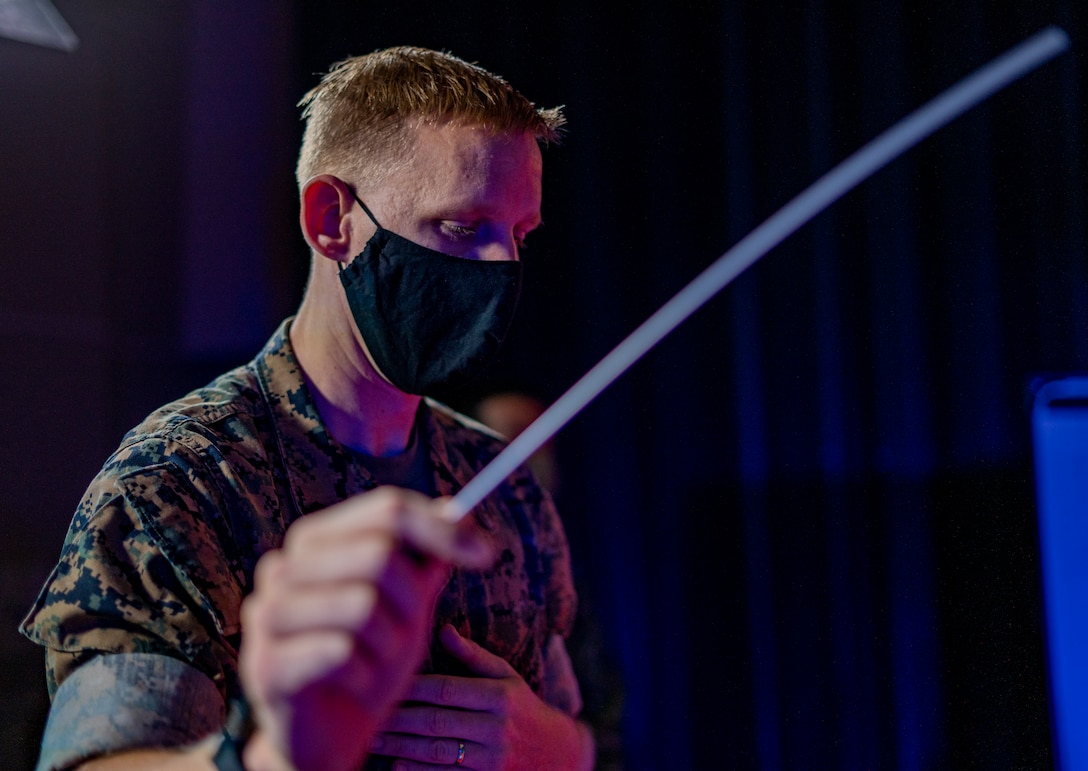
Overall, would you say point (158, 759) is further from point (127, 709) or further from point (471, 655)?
point (471, 655)

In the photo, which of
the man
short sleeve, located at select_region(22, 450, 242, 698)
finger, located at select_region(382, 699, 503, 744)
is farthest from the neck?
finger, located at select_region(382, 699, 503, 744)

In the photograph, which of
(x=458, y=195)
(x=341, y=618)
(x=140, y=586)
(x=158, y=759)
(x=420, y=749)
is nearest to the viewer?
(x=341, y=618)

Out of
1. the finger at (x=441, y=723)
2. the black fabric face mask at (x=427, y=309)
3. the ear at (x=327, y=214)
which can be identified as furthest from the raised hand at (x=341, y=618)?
the ear at (x=327, y=214)

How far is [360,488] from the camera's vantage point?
125cm

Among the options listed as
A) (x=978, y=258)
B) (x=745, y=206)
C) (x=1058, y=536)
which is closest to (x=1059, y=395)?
(x=1058, y=536)

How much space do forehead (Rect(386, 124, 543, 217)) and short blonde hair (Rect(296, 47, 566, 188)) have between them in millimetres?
20

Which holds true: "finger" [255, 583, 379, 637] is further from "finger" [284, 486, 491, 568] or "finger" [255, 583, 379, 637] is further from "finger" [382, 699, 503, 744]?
"finger" [382, 699, 503, 744]

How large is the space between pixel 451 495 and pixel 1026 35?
1.82m

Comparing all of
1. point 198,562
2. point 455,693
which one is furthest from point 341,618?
point 455,693

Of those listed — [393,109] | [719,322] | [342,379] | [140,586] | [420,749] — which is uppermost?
[393,109]

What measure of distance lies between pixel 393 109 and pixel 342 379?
1.42 feet

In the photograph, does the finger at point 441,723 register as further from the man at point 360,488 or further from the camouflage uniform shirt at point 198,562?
the camouflage uniform shirt at point 198,562

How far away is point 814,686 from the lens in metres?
2.07

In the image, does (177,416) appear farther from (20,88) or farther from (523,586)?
(20,88)
